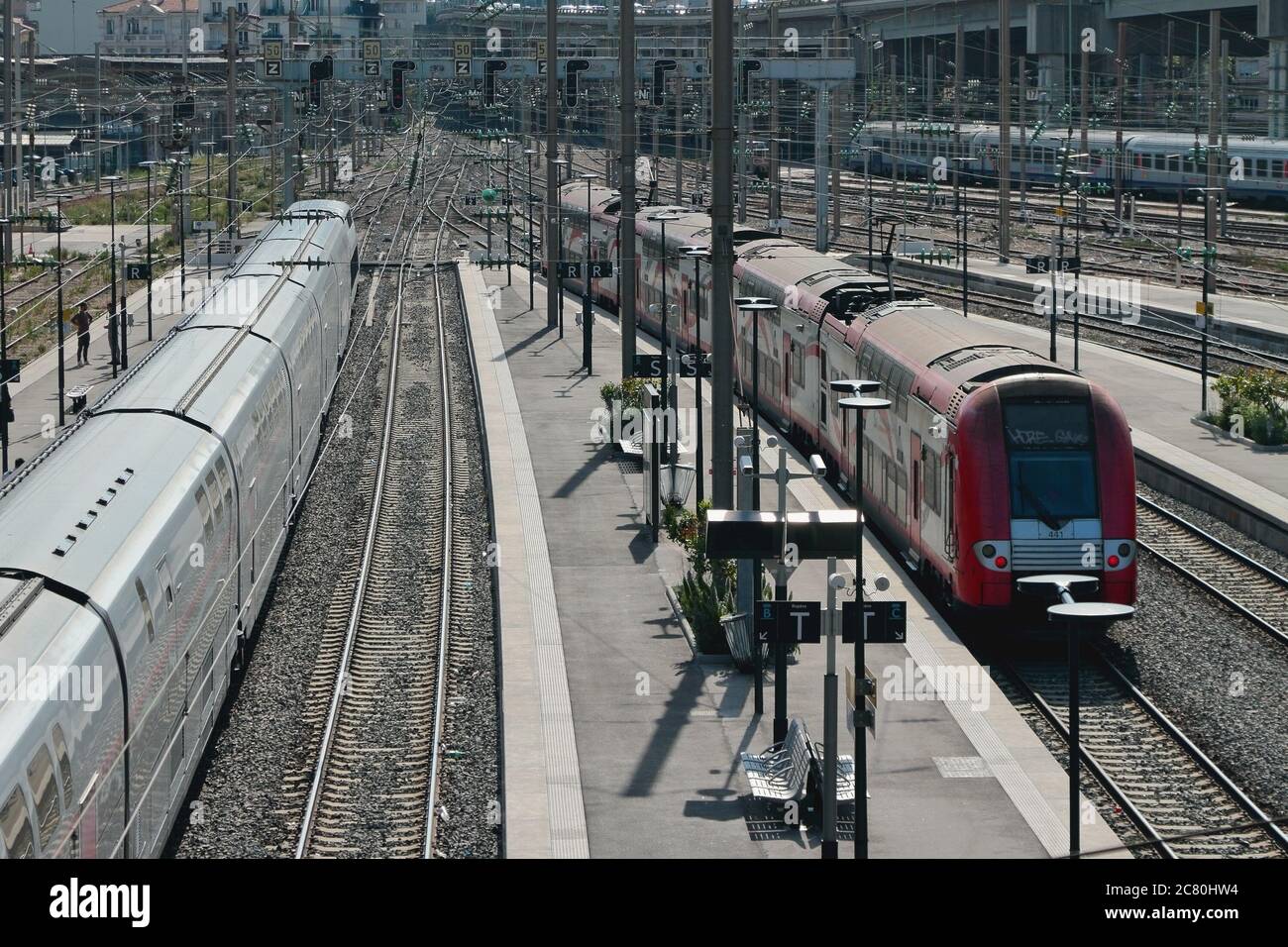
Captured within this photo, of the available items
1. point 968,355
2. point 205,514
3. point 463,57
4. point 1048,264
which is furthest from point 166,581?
point 463,57

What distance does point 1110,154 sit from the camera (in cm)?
7181

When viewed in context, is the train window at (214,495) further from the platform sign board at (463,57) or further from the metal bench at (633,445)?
the platform sign board at (463,57)

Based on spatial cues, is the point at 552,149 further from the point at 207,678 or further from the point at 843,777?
the point at 843,777

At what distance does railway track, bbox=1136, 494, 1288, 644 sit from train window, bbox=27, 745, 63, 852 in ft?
50.1

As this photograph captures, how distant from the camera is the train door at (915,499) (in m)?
21.4

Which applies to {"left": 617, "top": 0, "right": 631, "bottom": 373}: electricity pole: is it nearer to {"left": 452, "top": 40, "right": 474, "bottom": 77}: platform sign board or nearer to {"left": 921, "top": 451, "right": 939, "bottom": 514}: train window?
{"left": 921, "top": 451, "right": 939, "bottom": 514}: train window

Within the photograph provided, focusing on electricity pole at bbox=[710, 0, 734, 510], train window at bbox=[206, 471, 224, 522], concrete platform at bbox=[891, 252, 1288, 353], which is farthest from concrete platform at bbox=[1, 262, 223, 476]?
concrete platform at bbox=[891, 252, 1288, 353]

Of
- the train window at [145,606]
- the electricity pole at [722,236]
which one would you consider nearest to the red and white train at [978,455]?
the electricity pole at [722,236]

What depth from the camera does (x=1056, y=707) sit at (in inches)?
720
